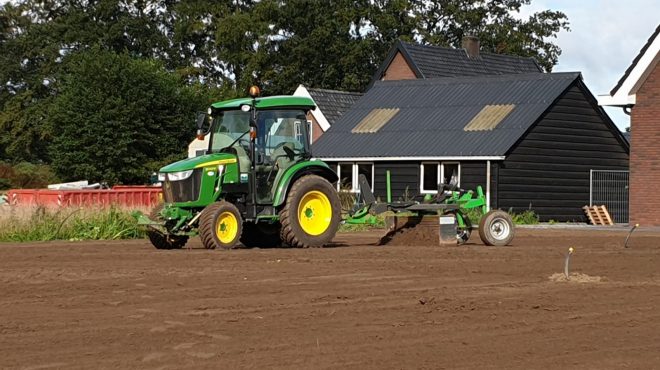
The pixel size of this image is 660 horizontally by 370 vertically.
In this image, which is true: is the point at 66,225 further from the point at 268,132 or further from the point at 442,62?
the point at 442,62

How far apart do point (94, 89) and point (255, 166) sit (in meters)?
43.2

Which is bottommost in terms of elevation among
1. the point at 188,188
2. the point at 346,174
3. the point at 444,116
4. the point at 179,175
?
the point at 188,188

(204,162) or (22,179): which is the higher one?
(22,179)

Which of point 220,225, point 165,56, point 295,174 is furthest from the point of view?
point 165,56

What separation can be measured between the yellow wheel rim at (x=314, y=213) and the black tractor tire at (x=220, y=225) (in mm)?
1242

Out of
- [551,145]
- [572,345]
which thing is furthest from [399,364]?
[551,145]

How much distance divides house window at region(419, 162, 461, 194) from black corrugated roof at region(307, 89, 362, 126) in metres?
13.9

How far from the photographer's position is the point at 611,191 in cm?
4022

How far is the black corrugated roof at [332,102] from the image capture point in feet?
174

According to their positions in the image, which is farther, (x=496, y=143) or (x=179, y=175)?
(x=496, y=143)

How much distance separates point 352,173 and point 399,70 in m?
13.4

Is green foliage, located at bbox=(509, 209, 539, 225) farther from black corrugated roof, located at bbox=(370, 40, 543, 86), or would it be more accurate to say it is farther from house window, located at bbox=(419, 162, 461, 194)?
black corrugated roof, located at bbox=(370, 40, 543, 86)

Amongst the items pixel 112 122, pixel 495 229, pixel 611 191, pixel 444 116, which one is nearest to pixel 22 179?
pixel 112 122

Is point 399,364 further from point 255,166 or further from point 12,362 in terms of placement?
point 255,166
